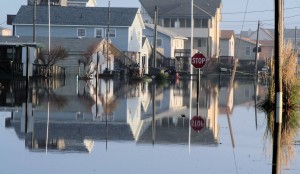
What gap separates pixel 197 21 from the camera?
366ft

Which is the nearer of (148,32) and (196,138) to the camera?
(196,138)

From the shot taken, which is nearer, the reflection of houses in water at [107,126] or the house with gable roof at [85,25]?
the reflection of houses in water at [107,126]

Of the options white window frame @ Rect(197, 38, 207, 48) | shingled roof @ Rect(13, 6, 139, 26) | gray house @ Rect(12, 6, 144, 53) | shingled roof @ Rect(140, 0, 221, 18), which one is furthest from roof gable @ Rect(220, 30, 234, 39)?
gray house @ Rect(12, 6, 144, 53)

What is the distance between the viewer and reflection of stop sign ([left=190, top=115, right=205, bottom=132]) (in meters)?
23.4

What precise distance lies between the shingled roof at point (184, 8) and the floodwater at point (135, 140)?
3128 inches

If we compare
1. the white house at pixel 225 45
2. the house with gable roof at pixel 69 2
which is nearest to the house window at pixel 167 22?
the house with gable roof at pixel 69 2

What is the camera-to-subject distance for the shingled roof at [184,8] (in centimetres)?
11131

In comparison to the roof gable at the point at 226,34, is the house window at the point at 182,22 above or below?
above

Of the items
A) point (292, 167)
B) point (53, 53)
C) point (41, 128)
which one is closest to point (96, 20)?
point (53, 53)

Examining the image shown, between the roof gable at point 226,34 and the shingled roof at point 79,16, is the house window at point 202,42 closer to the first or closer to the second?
the roof gable at point 226,34

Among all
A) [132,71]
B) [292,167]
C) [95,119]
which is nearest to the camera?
[292,167]

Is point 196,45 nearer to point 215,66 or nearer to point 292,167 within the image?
point 215,66

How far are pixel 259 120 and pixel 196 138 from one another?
6.59 metres

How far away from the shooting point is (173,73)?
8069 centimetres
